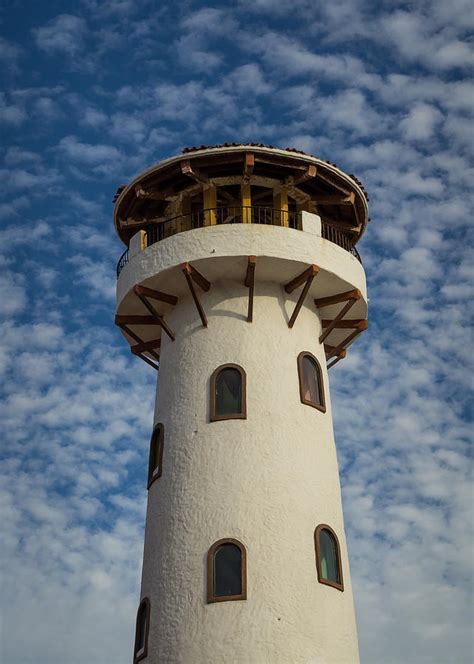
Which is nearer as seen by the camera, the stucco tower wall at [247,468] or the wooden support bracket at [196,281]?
the stucco tower wall at [247,468]

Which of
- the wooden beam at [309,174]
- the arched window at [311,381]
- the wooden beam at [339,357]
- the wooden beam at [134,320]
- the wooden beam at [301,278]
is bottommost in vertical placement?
the arched window at [311,381]

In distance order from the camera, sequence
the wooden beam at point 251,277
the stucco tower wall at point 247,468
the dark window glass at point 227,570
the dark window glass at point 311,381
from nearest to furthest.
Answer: the stucco tower wall at point 247,468 → the dark window glass at point 227,570 → the wooden beam at point 251,277 → the dark window glass at point 311,381

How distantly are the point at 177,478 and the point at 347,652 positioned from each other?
253 inches

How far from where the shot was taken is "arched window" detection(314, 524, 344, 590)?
27203 millimetres

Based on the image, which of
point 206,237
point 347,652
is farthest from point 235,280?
point 347,652

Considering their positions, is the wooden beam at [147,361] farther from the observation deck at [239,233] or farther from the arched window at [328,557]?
the arched window at [328,557]

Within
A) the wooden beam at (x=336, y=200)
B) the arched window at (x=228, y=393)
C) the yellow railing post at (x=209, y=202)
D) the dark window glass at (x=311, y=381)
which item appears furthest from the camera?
the wooden beam at (x=336, y=200)

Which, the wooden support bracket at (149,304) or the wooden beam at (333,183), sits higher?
the wooden beam at (333,183)

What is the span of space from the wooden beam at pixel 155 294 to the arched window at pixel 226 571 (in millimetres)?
8234

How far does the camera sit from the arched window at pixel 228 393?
28922 millimetres

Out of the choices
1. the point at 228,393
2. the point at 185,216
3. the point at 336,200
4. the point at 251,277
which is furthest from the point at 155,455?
the point at 336,200

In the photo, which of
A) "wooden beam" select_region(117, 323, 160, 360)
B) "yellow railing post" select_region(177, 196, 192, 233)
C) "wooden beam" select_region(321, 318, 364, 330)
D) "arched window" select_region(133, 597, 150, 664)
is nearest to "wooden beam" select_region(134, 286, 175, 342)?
"wooden beam" select_region(117, 323, 160, 360)

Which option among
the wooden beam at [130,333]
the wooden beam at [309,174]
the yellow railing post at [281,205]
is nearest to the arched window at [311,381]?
the yellow railing post at [281,205]

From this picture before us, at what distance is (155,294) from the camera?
1240 inches
